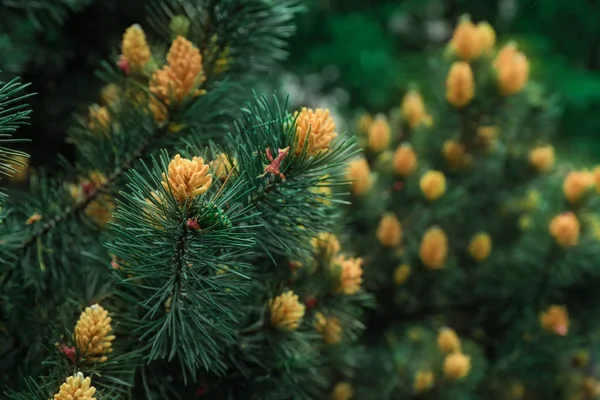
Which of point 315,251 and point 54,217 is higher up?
point 54,217

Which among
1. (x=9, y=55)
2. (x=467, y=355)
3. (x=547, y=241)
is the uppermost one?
(x=9, y=55)

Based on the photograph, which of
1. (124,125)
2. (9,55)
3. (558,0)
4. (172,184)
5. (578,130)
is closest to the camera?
(172,184)

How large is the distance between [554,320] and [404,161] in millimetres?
437

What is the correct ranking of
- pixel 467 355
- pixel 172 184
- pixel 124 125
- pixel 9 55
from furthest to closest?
pixel 467 355 → pixel 9 55 → pixel 124 125 → pixel 172 184

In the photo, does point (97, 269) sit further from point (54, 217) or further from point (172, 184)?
point (172, 184)

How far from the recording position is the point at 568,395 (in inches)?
55.5

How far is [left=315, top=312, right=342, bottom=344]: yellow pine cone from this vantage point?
35.0 inches

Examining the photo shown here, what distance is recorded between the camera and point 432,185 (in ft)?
4.14

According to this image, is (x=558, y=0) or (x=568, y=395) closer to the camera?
(x=568, y=395)

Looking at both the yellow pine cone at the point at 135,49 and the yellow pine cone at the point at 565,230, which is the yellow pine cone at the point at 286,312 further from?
the yellow pine cone at the point at 565,230

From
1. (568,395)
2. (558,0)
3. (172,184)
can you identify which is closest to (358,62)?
(558,0)

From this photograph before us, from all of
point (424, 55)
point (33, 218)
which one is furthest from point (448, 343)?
point (424, 55)

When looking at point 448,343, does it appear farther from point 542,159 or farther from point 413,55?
point 413,55

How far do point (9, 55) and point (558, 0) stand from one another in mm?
1967
